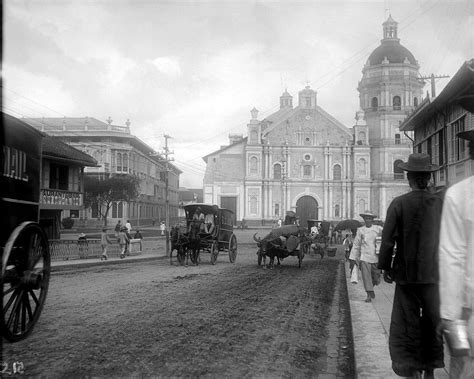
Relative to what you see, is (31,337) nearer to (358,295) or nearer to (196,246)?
(358,295)

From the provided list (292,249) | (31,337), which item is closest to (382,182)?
(292,249)

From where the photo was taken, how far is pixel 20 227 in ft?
16.2

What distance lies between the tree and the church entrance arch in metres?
20.1

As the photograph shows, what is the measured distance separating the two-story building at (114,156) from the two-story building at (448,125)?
716 inches

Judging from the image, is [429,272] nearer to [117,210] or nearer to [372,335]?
[372,335]

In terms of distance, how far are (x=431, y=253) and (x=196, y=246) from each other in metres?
13.6

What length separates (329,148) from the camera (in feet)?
185

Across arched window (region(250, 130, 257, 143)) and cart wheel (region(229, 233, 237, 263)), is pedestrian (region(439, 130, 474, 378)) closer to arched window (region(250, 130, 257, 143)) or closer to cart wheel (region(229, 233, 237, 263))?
cart wheel (region(229, 233, 237, 263))

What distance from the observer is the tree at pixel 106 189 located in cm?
4034

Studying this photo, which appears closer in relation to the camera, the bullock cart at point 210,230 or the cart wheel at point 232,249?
the bullock cart at point 210,230

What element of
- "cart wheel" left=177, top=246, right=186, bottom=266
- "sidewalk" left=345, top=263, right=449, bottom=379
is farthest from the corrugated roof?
"cart wheel" left=177, top=246, right=186, bottom=266

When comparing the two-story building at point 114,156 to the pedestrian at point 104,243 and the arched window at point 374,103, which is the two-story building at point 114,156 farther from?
the arched window at point 374,103

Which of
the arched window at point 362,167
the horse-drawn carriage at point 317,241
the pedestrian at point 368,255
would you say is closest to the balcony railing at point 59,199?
the horse-drawn carriage at point 317,241

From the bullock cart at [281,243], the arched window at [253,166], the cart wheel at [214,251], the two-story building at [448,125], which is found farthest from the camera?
the arched window at [253,166]
